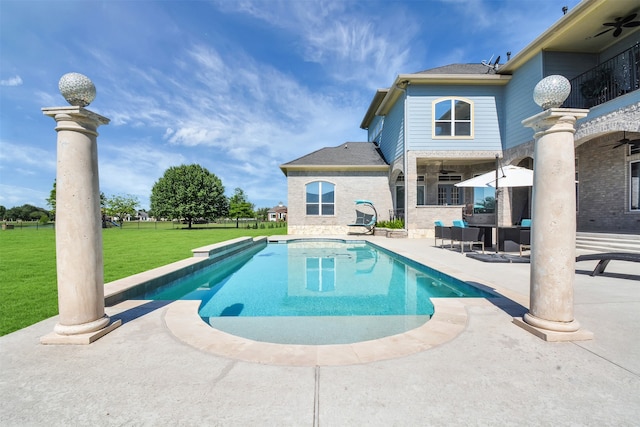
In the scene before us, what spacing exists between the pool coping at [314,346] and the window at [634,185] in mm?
11995

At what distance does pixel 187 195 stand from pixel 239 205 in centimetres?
1128

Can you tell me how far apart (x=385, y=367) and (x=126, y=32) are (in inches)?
498

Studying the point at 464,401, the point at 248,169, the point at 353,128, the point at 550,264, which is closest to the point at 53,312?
the point at 464,401

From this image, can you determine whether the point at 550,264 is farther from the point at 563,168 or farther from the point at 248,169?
the point at 248,169

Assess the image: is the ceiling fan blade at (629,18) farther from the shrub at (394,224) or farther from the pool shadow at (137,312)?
the pool shadow at (137,312)

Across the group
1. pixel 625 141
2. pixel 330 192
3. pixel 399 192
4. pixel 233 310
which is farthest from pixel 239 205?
pixel 625 141

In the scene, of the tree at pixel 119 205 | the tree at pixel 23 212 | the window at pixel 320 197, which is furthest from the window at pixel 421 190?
the tree at pixel 23 212

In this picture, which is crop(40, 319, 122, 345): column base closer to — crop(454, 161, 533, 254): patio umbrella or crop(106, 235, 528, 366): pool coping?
crop(106, 235, 528, 366): pool coping

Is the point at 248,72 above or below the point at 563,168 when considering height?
above

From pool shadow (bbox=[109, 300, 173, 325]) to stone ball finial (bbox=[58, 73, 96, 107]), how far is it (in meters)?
2.45

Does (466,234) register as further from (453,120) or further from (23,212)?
(23,212)

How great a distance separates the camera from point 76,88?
9.11 feet

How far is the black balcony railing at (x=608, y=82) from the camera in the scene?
893 cm

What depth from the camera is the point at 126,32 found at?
9.45 meters
